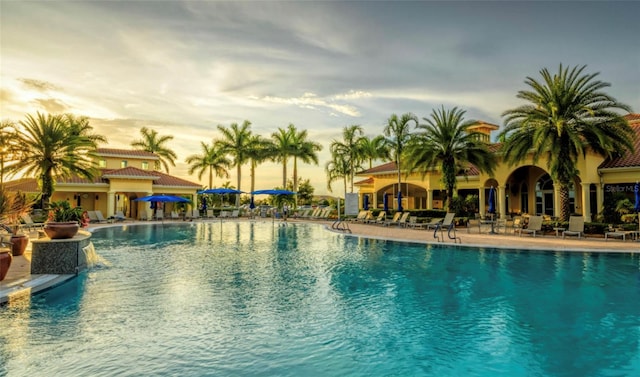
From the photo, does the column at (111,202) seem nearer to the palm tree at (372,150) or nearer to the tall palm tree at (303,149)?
the tall palm tree at (303,149)

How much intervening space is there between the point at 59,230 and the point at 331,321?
7822mm

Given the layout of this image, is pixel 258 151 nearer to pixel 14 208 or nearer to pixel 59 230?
pixel 14 208

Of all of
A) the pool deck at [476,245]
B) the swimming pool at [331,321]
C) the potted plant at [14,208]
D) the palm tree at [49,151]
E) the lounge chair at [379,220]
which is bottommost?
the swimming pool at [331,321]

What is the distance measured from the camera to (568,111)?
62.8ft

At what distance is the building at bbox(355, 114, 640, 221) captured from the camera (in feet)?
71.2

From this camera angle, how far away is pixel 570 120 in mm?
19531

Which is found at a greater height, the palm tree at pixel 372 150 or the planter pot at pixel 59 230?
the palm tree at pixel 372 150

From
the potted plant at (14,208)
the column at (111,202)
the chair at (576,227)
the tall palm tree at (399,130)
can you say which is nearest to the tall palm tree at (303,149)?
the tall palm tree at (399,130)

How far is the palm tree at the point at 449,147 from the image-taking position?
24062mm

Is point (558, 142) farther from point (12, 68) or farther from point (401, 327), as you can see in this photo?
point (12, 68)

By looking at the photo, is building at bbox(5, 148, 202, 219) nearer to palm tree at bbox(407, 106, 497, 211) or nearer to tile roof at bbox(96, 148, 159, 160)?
tile roof at bbox(96, 148, 159, 160)

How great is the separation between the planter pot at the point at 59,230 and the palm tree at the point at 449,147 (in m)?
19.8

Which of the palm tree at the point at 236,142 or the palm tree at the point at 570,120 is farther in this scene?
the palm tree at the point at 236,142

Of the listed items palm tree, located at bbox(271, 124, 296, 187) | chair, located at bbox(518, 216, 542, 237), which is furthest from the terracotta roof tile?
palm tree, located at bbox(271, 124, 296, 187)
